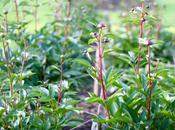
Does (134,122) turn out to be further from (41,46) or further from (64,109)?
(41,46)

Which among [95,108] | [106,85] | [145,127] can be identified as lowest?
[95,108]

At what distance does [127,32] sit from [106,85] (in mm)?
2072

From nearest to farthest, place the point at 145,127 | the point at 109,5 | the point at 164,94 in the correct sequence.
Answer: the point at 145,127, the point at 164,94, the point at 109,5

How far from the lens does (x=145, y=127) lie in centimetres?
215

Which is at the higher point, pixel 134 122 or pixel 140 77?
pixel 140 77

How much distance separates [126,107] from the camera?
7.25 ft

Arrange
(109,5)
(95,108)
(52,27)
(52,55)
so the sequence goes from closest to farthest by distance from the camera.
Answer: (95,108) → (52,55) → (52,27) → (109,5)

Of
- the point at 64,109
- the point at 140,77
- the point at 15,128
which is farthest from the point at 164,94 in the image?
the point at 15,128

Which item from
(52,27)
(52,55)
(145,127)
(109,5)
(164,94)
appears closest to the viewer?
(145,127)

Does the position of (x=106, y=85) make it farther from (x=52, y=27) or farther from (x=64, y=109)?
(x=52, y=27)

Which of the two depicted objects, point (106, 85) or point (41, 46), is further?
point (41, 46)

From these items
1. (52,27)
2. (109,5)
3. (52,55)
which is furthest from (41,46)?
(109,5)

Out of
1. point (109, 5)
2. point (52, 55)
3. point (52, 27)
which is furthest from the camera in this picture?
point (109, 5)

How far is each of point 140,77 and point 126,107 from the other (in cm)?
17
